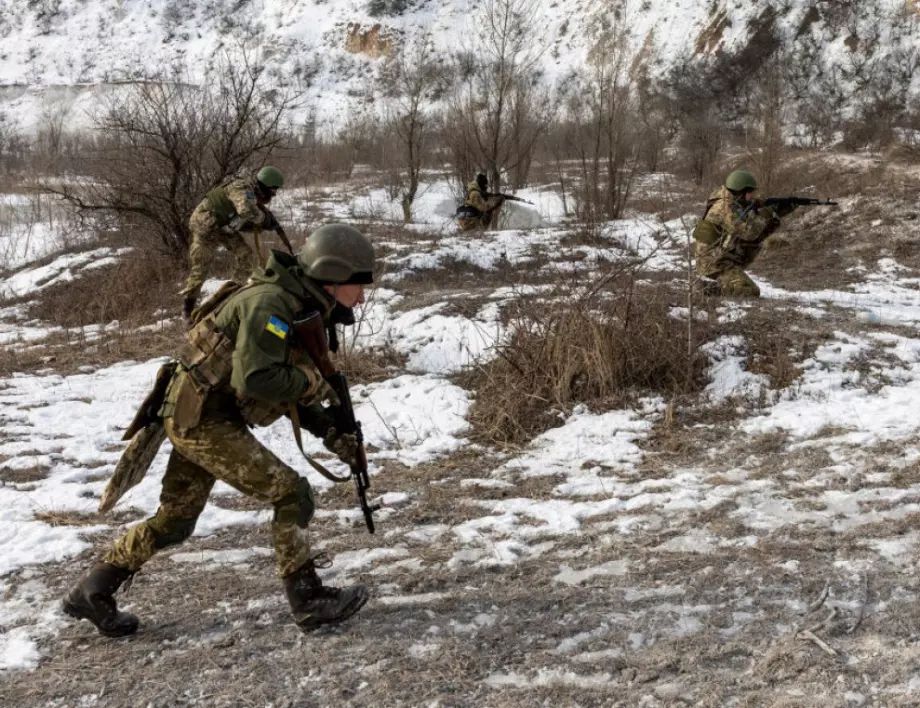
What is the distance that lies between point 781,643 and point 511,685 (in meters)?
0.90

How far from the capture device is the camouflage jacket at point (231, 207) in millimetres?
6773

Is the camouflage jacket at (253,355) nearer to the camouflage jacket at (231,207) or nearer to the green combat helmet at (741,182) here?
the camouflage jacket at (231,207)

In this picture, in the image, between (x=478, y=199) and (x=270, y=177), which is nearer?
(x=270, y=177)

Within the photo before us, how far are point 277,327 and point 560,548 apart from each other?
1711mm

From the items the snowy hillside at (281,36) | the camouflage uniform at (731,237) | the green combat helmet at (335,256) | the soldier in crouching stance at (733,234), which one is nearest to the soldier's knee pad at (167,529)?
the green combat helmet at (335,256)

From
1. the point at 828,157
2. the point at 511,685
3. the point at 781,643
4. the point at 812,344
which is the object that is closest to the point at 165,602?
the point at 511,685

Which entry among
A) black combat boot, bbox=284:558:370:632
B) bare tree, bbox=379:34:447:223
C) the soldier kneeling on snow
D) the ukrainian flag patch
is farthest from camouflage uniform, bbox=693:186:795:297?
bare tree, bbox=379:34:447:223

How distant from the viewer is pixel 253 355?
232cm

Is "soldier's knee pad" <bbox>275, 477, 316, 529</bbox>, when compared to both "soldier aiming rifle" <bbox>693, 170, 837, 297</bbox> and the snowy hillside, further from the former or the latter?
the snowy hillside

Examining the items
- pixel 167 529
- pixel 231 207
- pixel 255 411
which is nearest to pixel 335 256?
pixel 255 411

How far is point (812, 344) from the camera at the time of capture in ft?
18.3

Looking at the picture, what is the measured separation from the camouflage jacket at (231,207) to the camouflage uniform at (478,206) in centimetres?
646

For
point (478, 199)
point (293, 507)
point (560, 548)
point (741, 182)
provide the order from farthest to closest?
1. point (478, 199)
2. point (741, 182)
3. point (560, 548)
4. point (293, 507)

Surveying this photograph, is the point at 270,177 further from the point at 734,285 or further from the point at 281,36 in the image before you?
the point at 281,36
